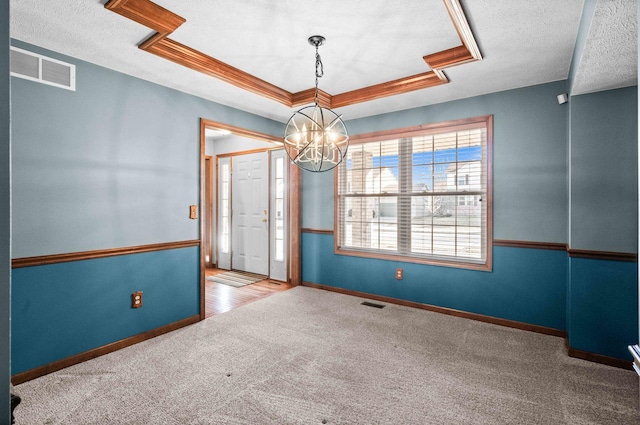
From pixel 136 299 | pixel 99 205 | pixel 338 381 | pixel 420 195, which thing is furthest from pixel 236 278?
pixel 338 381

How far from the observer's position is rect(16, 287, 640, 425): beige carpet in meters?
1.95

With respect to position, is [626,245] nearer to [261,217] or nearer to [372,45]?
[372,45]

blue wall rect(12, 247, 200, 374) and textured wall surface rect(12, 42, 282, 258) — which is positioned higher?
textured wall surface rect(12, 42, 282, 258)

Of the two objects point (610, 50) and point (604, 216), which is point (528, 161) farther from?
point (610, 50)

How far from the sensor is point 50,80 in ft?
7.98

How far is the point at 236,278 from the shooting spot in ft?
17.7

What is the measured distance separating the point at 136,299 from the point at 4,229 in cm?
245

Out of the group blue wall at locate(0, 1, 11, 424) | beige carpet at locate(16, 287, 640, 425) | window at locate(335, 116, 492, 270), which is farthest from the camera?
window at locate(335, 116, 492, 270)

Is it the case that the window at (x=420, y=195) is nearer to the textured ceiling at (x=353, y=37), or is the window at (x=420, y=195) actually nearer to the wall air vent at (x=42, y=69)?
the textured ceiling at (x=353, y=37)

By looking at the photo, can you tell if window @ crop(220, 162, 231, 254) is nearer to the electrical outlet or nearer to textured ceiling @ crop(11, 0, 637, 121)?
textured ceiling @ crop(11, 0, 637, 121)

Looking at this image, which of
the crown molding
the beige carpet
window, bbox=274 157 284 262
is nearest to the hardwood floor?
window, bbox=274 157 284 262

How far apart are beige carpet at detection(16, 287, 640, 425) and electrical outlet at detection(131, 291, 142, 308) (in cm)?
35

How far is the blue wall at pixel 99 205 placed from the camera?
2344 millimetres

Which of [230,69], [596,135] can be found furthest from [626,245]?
[230,69]
